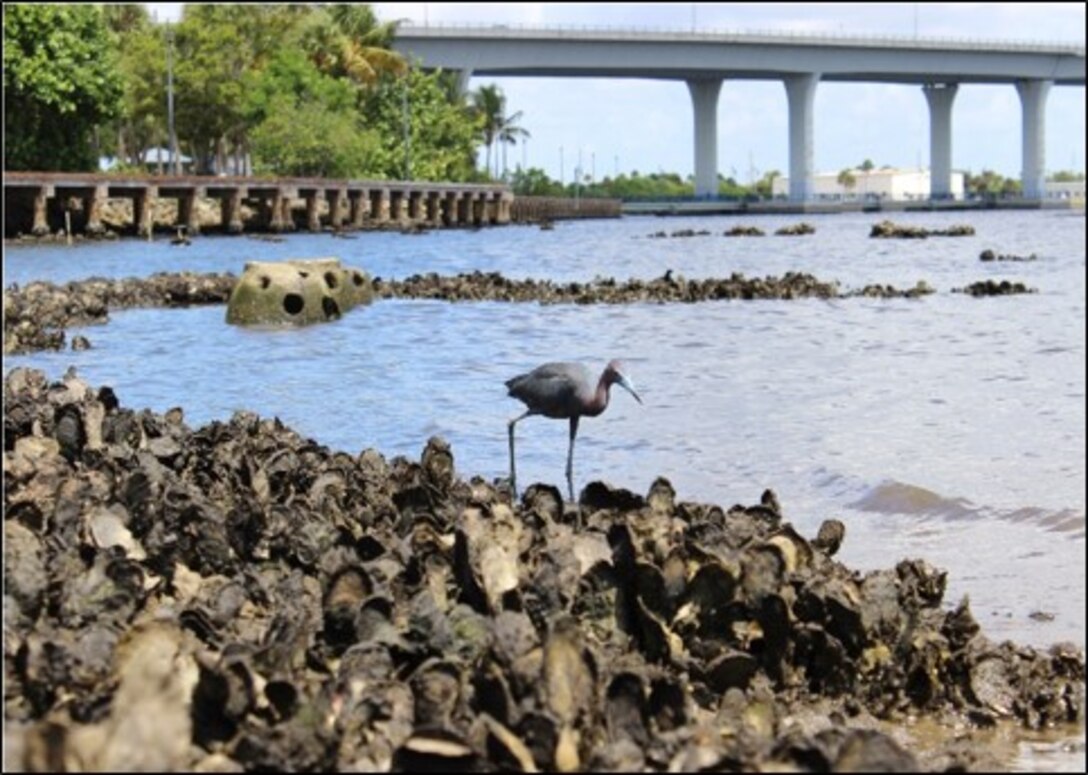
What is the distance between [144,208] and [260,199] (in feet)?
41.8

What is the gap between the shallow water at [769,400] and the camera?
11141 millimetres

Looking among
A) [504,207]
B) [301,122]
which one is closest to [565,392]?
[301,122]

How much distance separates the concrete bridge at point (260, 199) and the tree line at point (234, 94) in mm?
4303

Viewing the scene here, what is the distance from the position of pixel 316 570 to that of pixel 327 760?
2.49 metres

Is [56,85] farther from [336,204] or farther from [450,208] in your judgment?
[450,208]

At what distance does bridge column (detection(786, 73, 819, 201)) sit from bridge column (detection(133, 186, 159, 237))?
71.0 m

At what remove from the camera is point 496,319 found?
32.0m

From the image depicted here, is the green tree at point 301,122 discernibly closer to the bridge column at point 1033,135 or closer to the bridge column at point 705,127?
the bridge column at point 705,127

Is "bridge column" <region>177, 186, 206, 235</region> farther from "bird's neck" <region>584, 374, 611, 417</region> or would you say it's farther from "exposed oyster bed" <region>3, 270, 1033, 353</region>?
"bird's neck" <region>584, 374, 611, 417</region>

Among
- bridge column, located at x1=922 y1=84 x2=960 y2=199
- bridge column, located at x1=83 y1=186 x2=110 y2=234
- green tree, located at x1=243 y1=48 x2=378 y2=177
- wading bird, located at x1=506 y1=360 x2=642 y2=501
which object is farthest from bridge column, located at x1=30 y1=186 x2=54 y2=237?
bridge column, located at x1=922 y1=84 x2=960 y2=199

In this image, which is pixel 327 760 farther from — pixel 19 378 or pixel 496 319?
pixel 496 319

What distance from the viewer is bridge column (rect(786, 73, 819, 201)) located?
446 feet

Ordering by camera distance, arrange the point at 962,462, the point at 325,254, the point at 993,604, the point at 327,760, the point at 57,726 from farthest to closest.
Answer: the point at 325,254, the point at 962,462, the point at 993,604, the point at 327,760, the point at 57,726

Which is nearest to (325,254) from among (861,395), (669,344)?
(669,344)
